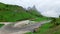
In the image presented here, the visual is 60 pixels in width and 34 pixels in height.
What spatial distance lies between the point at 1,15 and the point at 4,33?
43495mm

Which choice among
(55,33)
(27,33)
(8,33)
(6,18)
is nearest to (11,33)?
(8,33)

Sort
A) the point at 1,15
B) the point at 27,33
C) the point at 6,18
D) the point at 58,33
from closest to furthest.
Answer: the point at 58,33
the point at 27,33
the point at 6,18
the point at 1,15

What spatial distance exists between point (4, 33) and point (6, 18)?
125ft

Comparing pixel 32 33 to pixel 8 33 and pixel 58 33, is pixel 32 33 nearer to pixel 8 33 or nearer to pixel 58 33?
pixel 8 33

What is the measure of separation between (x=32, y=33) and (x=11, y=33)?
435cm

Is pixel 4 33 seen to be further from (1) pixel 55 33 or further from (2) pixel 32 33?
(1) pixel 55 33

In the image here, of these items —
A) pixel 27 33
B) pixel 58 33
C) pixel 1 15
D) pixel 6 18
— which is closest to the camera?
pixel 58 33

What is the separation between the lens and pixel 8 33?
1563 inches

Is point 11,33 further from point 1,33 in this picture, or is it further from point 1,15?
point 1,15

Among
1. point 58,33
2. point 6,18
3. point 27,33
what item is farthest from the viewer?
point 6,18

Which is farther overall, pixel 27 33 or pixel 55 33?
pixel 27 33

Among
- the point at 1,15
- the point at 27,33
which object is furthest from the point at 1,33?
the point at 1,15

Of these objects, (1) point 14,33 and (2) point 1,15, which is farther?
(2) point 1,15

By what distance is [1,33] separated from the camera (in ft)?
127
